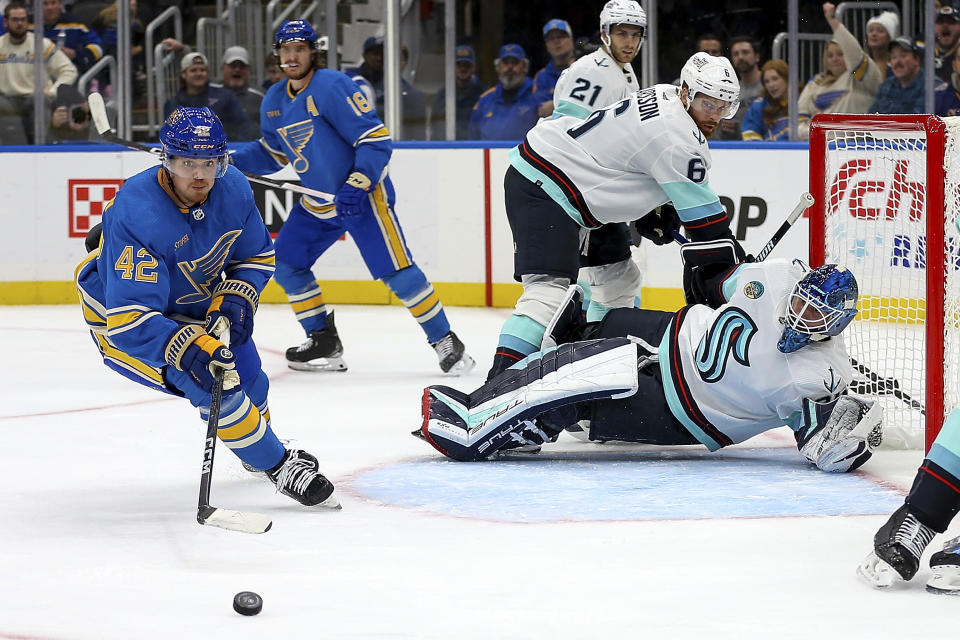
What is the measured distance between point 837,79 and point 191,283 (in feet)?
13.4

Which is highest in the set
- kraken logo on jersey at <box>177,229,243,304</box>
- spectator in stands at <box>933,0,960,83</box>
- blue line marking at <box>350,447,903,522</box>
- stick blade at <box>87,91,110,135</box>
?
spectator in stands at <box>933,0,960,83</box>

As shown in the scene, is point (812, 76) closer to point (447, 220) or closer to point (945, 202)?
point (447, 220)

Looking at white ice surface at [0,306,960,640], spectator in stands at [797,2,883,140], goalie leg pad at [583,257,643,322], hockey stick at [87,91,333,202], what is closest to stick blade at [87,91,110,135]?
hockey stick at [87,91,333,202]

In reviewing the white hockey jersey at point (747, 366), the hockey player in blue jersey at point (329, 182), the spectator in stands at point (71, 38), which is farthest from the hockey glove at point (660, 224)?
the spectator in stands at point (71, 38)

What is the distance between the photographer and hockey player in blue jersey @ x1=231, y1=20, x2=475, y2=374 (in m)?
5.15

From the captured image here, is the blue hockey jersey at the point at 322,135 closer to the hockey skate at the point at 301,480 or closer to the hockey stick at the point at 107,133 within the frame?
the hockey stick at the point at 107,133

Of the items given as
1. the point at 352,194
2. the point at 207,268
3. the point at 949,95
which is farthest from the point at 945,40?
the point at 207,268

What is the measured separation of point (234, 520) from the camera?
9.57 feet

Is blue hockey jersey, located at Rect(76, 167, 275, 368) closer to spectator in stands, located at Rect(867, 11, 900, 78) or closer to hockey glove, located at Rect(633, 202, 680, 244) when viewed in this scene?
hockey glove, located at Rect(633, 202, 680, 244)

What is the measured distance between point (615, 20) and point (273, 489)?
2.15m

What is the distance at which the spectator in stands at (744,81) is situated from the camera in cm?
661

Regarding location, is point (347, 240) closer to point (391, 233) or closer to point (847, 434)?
point (391, 233)

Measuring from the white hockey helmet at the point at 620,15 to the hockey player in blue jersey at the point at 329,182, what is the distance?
0.89 metres

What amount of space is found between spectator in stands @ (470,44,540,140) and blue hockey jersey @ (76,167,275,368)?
386cm
